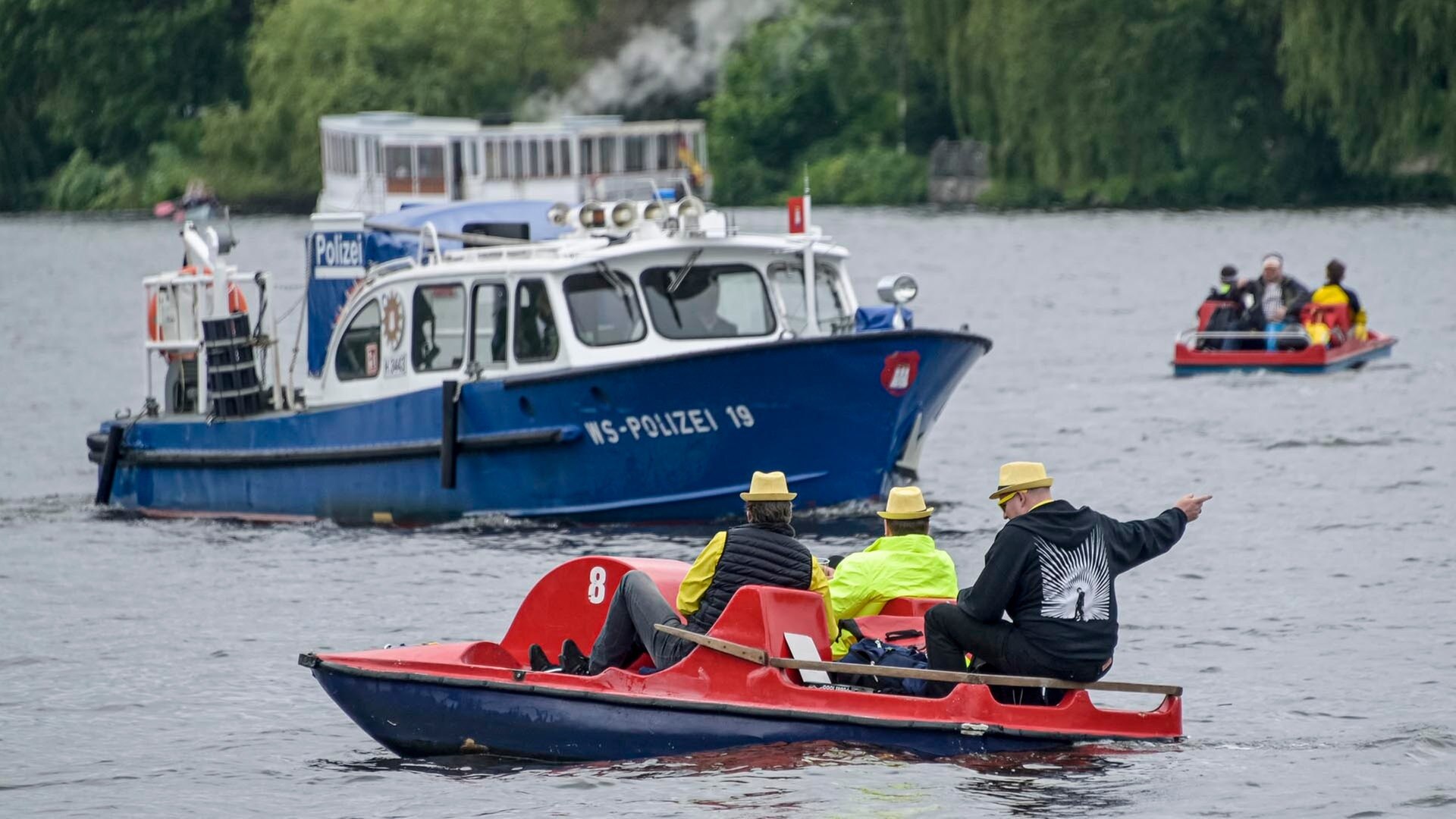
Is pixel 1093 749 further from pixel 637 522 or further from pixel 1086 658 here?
pixel 637 522

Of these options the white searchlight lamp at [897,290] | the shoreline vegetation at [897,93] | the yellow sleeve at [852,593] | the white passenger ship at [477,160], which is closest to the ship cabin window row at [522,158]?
the white passenger ship at [477,160]

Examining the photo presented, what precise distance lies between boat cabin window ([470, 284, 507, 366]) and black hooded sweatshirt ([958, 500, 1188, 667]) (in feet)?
31.7

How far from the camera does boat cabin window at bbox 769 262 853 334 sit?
21562 mm

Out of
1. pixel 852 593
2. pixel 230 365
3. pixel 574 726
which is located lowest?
pixel 574 726

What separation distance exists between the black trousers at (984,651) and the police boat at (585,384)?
7764mm

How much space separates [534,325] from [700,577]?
8.40m

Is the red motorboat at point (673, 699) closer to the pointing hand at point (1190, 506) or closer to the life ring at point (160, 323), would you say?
the pointing hand at point (1190, 506)

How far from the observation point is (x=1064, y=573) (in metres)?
11.7

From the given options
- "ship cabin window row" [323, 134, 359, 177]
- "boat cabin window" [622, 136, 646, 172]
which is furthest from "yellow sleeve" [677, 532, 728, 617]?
"boat cabin window" [622, 136, 646, 172]

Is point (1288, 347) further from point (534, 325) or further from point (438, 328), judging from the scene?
point (438, 328)

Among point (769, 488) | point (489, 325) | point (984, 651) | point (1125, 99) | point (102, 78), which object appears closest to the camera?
point (984, 651)

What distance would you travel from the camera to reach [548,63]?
67.4 meters

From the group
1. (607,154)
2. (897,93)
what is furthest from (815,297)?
(897,93)

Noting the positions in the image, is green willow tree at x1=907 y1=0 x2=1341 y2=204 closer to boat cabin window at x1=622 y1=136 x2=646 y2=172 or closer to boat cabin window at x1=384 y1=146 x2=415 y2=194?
boat cabin window at x1=622 y1=136 x2=646 y2=172
